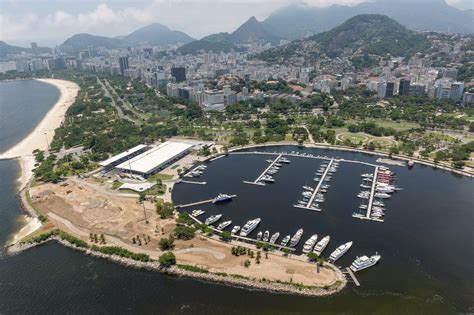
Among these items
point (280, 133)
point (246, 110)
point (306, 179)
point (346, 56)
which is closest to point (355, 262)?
point (306, 179)

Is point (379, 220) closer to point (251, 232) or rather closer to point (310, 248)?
point (310, 248)

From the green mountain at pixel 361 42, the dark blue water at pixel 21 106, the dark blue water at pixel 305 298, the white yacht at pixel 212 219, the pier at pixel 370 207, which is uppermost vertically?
the green mountain at pixel 361 42

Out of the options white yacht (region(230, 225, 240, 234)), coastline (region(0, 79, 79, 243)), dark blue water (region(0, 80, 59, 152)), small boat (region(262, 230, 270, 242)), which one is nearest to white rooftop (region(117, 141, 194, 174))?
coastline (region(0, 79, 79, 243))

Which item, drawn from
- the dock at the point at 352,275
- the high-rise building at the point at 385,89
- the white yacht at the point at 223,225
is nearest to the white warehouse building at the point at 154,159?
the white yacht at the point at 223,225

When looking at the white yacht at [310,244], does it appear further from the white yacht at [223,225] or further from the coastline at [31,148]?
the coastline at [31,148]

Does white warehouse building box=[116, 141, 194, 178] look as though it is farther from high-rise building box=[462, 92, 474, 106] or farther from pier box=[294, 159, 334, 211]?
high-rise building box=[462, 92, 474, 106]

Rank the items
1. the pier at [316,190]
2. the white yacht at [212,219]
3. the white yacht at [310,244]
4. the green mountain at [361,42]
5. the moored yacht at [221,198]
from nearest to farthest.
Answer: the white yacht at [310,244], the white yacht at [212,219], the pier at [316,190], the moored yacht at [221,198], the green mountain at [361,42]
